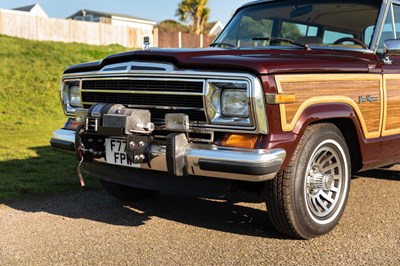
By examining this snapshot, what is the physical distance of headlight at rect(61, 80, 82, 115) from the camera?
4324 mm

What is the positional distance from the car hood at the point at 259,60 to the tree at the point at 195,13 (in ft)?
143

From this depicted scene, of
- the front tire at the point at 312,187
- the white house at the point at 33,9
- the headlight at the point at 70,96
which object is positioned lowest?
the front tire at the point at 312,187

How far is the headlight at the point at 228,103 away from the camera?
3248 mm

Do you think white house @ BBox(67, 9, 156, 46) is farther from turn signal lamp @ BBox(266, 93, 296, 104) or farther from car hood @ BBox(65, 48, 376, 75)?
turn signal lamp @ BBox(266, 93, 296, 104)

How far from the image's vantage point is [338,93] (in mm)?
3678

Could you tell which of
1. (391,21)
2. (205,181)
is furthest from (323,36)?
(205,181)

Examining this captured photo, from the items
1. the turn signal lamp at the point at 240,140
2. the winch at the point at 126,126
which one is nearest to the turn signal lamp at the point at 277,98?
the turn signal lamp at the point at 240,140

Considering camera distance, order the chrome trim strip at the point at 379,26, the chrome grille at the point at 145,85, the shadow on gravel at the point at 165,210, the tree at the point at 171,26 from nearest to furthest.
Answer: the chrome grille at the point at 145,85
the shadow on gravel at the point at 165,210
the chrome trim strip at the point at 379,26
the tree at the point at 171,26

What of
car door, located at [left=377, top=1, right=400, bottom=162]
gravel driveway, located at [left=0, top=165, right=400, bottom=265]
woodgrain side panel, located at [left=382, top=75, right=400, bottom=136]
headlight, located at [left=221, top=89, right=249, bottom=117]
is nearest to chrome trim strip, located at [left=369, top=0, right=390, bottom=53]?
car door, located at [left=377, top=1, right=400, bottom=162]

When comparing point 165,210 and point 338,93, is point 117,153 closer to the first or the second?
point 165,210

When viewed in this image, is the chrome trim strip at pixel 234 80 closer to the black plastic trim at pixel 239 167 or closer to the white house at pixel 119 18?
the black plastic trim at pixel 239 167

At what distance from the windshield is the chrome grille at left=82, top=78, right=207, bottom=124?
144 cm

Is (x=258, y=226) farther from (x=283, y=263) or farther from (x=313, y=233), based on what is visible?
(x=283, y=263)

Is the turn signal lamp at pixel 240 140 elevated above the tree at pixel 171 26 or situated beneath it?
situated beneath
